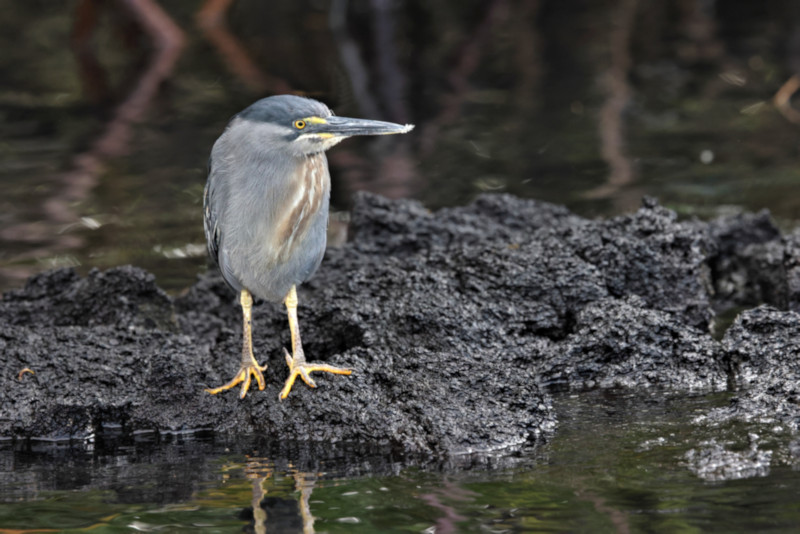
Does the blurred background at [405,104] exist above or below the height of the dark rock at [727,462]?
above

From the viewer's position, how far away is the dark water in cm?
402

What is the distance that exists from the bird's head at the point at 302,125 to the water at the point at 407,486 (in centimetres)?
125

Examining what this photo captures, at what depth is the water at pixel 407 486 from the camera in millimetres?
3799

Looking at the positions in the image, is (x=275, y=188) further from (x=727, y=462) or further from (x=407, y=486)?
(x=727, y=462)

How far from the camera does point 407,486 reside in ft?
13.6

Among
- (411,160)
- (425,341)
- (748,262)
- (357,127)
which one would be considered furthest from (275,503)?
(411,160)

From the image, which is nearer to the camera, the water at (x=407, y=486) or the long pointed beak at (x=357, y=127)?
the water at (x=407, y=486)

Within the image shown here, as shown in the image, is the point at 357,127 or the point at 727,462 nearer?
the point at 727,462

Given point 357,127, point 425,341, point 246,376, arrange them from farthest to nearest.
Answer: point 425,341 → point 246,376 → point 357,127

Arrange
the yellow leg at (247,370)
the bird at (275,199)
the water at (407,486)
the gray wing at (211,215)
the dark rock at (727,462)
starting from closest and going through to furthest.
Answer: the water at (407,486)
the dark rock at (727,462)
the bird at (275,199)
the yellow leg at (247,370)
the gray wing at (211,215)

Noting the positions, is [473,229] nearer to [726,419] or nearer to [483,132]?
[726,419]

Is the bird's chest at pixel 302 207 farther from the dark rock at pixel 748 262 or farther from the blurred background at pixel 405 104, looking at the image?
the dark rock at pixel 748 262

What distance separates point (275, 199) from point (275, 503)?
1339mm

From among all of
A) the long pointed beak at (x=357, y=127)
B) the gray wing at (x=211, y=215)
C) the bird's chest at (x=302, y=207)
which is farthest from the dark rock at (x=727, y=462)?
the gray wing at (x=211, y=215)
